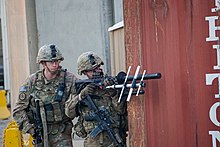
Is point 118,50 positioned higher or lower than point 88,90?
higher

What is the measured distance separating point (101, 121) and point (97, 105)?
0.56 feet

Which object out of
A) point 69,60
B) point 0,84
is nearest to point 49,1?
point 69,60

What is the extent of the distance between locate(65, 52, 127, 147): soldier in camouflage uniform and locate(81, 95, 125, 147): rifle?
20mm

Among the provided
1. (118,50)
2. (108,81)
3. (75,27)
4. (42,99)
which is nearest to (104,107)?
(108,81)

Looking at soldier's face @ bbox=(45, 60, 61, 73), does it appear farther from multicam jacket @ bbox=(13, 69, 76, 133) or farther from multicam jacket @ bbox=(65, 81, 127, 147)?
multicam jacket @ bbox=(65, 81, 127, 147)

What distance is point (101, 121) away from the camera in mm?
4516

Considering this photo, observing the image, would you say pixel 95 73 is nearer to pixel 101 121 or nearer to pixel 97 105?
pixel 97 105

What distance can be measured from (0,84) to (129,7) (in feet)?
61.1

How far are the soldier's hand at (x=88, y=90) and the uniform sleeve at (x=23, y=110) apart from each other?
3.46 ft

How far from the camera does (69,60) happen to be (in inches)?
347

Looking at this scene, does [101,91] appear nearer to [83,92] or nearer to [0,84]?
[83,92]

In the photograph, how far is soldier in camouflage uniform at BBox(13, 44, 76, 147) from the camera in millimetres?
5309

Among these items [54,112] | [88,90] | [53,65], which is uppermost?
[53,65]

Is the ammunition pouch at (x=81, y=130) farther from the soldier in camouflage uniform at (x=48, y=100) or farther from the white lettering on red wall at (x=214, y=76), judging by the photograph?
the white lettering on red wall at (x=214, y=76)
